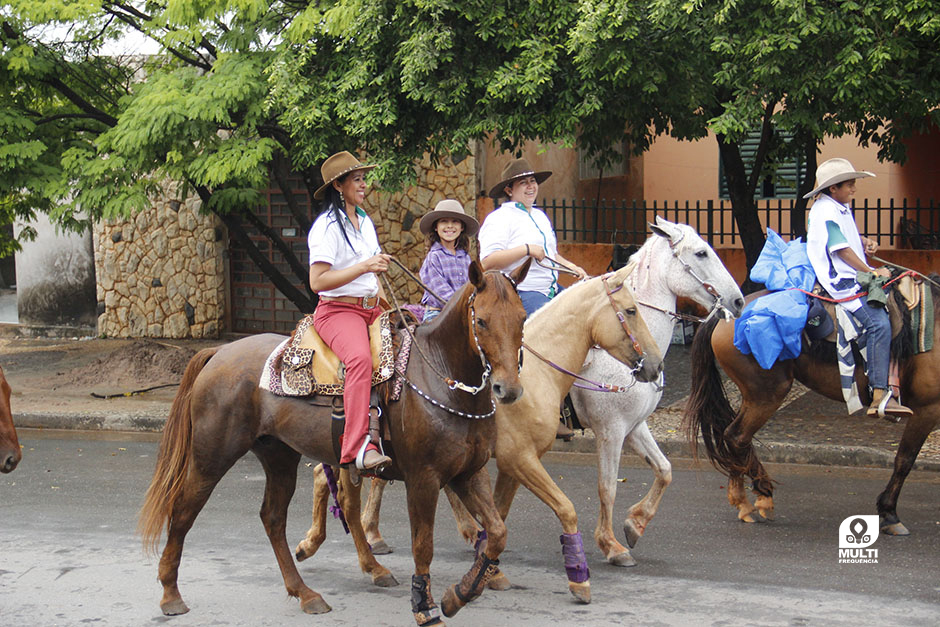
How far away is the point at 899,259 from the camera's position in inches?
565

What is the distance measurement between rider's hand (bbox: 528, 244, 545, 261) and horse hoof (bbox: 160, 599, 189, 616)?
3.02 m

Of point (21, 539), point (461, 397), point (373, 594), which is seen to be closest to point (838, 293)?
point (461, 397)

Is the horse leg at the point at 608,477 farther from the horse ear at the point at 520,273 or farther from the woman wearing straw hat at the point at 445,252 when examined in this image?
the horse ear at the point at 520,273

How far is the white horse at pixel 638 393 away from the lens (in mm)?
6641

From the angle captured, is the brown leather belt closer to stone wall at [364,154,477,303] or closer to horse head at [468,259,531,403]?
horse head at [468,259,531,403]

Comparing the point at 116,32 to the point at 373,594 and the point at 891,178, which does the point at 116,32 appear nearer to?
the point at 373,594

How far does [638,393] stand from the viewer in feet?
21.8

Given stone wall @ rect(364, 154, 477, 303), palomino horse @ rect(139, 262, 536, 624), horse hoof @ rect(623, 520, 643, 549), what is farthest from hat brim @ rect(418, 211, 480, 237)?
stone wall @ rect(364, 154, 477, 303)

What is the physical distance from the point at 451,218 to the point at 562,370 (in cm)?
157

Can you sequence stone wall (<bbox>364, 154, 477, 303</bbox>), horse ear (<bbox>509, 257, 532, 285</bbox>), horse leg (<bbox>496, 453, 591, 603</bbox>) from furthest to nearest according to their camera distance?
stone wall (<bbox>364, 154, 477, 303</bbox>) < horse leg (<bbox>496, 453, 591, 603</bbox>) < horse ear (<bbox>509, 257, 532, 285</bbox>)

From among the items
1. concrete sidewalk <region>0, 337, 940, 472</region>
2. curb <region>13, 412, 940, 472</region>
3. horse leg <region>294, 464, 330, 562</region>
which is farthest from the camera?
concrete sidewalk <region>0, 337, 940, 472</region>

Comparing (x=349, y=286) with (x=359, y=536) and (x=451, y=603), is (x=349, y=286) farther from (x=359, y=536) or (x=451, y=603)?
(x=451, y=603)

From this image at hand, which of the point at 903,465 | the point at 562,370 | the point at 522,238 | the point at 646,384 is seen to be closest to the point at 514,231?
the point at 522,238

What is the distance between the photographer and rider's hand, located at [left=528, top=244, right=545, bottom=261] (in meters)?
6.86
